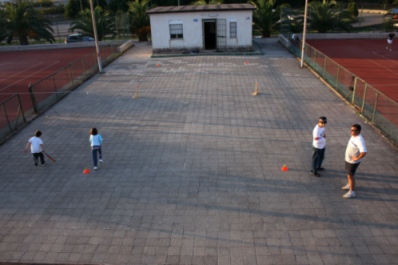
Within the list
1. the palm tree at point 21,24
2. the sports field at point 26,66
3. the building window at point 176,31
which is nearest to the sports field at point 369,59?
the building window at point 176,31

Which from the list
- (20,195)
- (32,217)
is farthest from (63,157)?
(32,217)

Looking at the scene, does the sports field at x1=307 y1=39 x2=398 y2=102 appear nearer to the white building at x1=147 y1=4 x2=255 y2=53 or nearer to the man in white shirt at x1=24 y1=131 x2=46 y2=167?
the white building at x1=147 y1=4 x2=255 y2=53

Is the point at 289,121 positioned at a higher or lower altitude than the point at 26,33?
lower

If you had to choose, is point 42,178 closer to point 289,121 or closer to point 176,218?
point 176,218

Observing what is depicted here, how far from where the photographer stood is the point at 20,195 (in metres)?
9.53

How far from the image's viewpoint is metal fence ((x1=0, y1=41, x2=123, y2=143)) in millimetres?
14430

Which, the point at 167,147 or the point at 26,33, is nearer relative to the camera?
the point at 167,147

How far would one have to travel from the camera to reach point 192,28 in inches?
Result: 1102

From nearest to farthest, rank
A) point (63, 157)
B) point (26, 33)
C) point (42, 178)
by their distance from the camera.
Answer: point (42, 178) → point (63, 157) → point (26, 33)

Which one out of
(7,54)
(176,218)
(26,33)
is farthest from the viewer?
(26,33)

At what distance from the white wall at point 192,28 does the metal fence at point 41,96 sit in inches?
165

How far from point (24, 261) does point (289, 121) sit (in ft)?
33.8

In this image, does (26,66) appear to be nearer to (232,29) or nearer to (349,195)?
(232,29)

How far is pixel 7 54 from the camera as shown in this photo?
33406 mm
